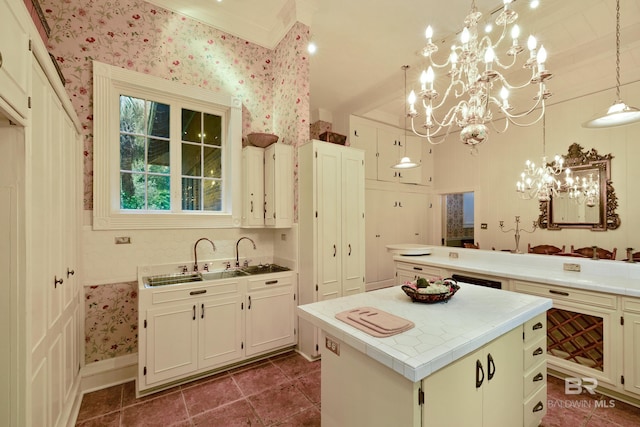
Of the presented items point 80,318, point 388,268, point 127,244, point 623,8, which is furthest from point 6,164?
point 388,268

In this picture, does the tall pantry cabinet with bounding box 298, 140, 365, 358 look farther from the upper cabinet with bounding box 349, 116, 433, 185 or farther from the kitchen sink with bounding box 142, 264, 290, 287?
the upper cabinet with bounding box 349, 116, 433, 185

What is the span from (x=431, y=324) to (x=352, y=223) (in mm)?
1847

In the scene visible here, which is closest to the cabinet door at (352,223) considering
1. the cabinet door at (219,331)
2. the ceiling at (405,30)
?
the cabinet door at (219,331)

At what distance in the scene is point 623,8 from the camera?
8.96ft

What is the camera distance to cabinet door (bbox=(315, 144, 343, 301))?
9.62 feet

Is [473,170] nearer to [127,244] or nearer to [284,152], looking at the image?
[284,152]

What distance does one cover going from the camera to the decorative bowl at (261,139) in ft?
10.2

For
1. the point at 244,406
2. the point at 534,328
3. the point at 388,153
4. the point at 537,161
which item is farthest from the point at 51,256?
the point at 537,161

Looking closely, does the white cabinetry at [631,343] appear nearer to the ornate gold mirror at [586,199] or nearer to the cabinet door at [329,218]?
the cabinet door at [329,218]

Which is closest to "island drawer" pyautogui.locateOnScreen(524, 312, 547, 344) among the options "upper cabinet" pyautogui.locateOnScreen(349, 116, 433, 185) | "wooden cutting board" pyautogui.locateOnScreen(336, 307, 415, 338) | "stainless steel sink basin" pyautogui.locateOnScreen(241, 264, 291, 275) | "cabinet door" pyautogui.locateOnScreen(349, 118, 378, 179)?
"wooden cutting board" pyautogui.locateOnScreen(336, 307, 415, 338)

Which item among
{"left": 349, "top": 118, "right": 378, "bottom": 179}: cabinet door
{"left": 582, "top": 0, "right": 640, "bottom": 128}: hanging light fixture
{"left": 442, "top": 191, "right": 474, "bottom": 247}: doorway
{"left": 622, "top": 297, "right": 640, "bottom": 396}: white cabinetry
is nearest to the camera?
{"left": 582, "top": 0, "right": 640, "bottom": 128}: hanging light fixture

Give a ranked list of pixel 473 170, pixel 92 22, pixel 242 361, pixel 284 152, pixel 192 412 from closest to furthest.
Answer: pixel 192 412, pixel 92 22, pixel 242 361, pixel 284 152, pixel 473 170

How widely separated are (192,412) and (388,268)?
172 inches

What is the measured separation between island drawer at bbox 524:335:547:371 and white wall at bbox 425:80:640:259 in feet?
11.7
